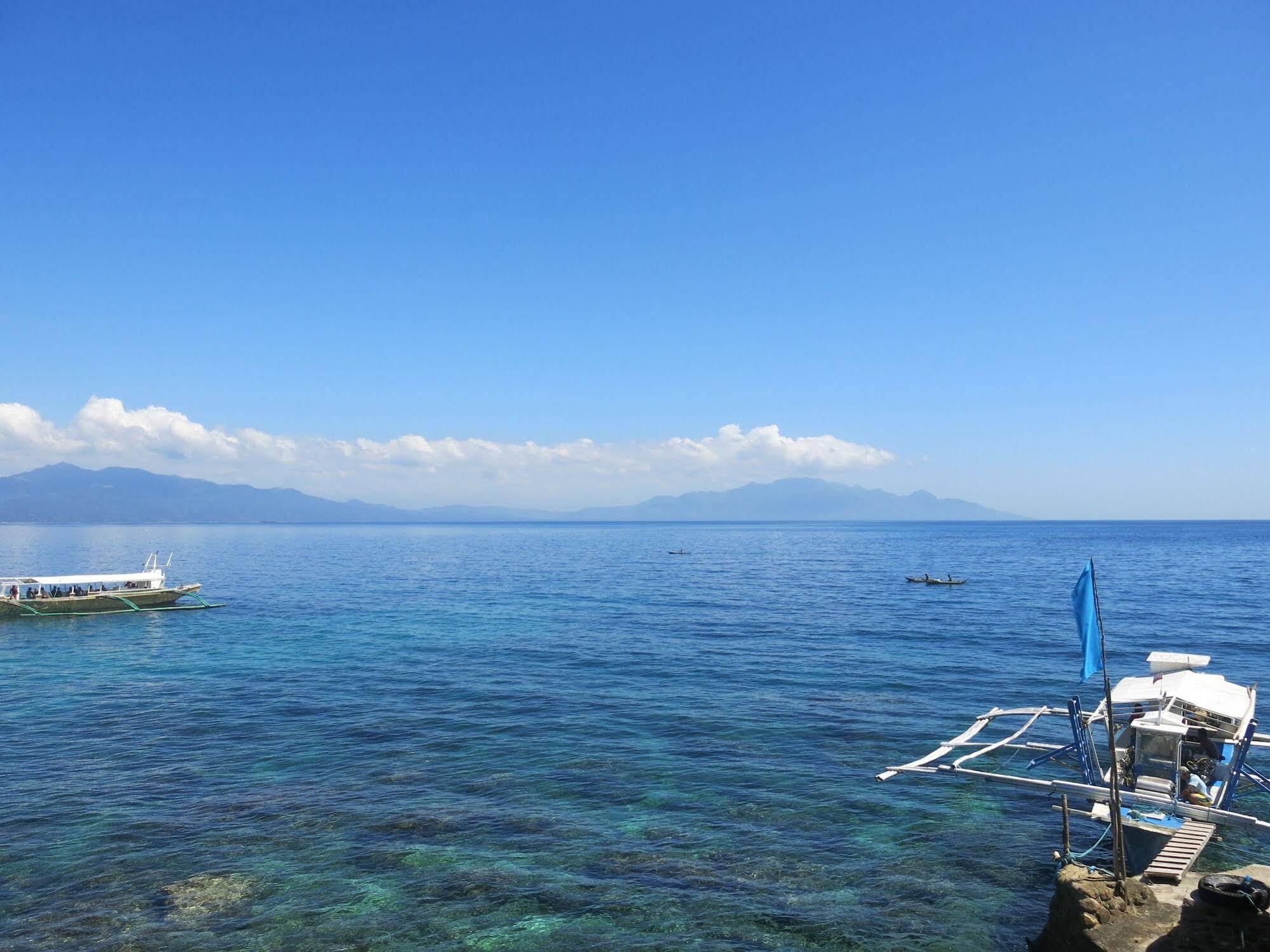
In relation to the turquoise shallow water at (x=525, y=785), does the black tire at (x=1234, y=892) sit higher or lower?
higher

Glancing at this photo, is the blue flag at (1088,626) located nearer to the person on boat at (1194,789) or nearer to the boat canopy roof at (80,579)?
the person on boat at (1194,789)

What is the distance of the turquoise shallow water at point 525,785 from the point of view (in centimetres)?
1973

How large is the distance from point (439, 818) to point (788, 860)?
39.3 ft

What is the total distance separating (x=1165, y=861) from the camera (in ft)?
61.3

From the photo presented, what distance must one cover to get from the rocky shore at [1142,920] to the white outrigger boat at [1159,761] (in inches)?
71.2

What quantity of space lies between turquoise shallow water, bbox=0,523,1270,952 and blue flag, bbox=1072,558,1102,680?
24.5ft

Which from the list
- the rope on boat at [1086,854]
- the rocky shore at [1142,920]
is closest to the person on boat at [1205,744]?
the rope on boat at [1086,854]

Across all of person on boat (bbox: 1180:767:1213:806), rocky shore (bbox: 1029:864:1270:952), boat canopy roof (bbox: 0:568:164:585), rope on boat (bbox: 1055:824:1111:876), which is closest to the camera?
rocky shore (bbox: 1029:864:1270:952)

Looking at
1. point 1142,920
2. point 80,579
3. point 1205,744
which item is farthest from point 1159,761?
point 80,579

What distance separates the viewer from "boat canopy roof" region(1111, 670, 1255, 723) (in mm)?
28547

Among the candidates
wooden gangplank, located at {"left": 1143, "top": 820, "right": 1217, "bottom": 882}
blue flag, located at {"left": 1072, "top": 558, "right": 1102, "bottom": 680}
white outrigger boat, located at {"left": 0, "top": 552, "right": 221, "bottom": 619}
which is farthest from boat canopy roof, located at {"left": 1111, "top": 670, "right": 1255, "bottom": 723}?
white outrigger boat, located at {"left": 0, "top": 552, "right": 221, "bottom": 619}

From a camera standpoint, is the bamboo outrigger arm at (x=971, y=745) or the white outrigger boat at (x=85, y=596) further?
the white outrigger boat at (x=85, y=596)

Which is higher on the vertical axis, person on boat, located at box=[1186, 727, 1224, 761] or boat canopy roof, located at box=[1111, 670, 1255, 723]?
boat canopy roof, located at box=[1111, 670, 1255, 723]

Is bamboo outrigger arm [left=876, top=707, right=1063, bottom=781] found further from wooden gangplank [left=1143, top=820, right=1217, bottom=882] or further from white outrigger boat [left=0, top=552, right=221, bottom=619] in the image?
white outrigger boat [left=0, top=552, right=221, bottom=619]
